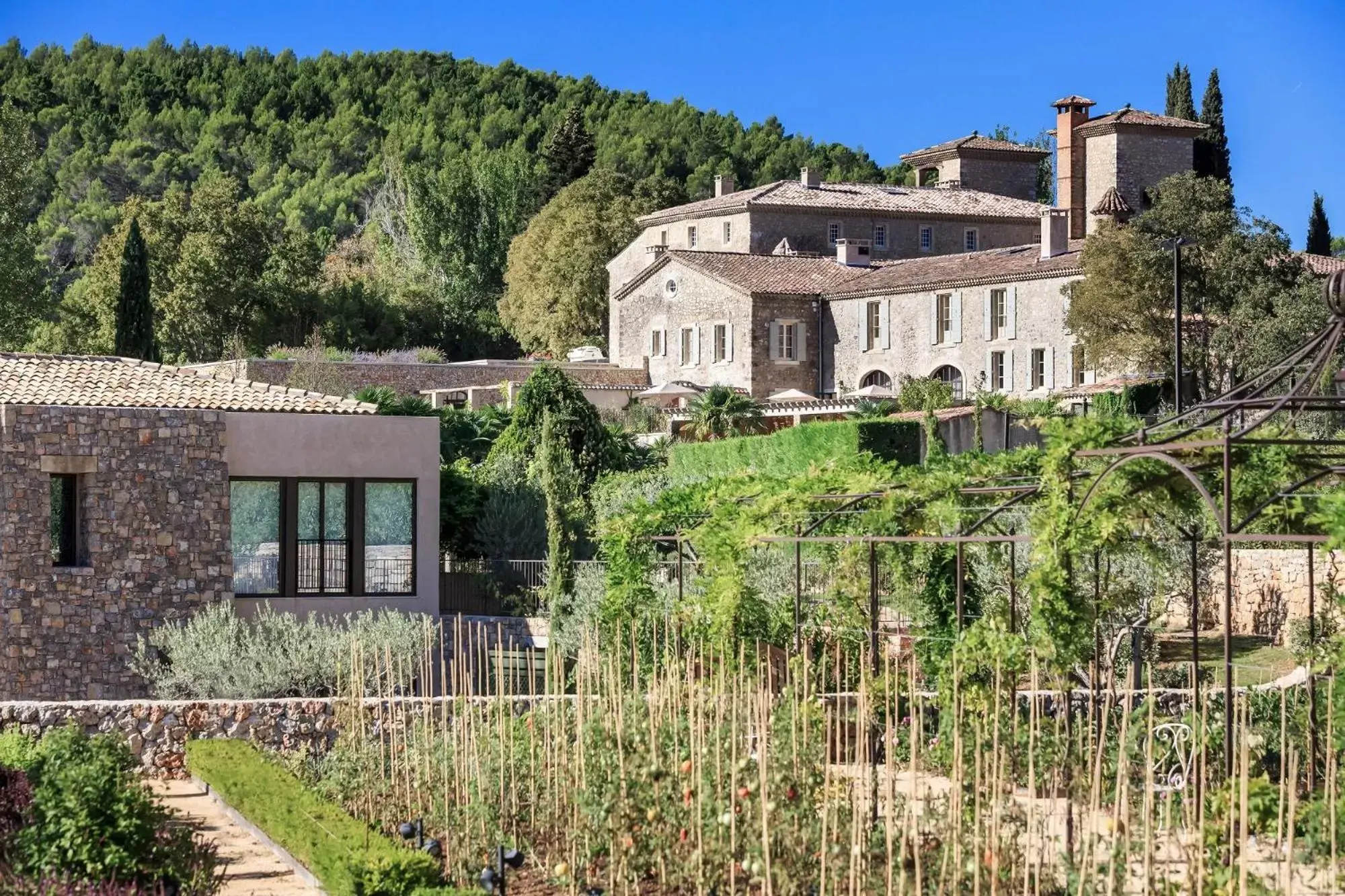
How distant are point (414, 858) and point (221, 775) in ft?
14.1

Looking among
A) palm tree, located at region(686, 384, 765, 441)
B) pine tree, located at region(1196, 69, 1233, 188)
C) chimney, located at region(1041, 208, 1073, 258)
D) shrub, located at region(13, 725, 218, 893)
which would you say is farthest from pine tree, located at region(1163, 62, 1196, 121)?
shrub, located at region(13, 725, 218, 893)

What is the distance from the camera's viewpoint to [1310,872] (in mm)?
9023

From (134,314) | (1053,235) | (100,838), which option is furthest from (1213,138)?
(100,838)

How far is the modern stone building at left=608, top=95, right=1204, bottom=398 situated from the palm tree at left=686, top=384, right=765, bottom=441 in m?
7.34

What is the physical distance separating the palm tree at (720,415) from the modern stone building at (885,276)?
7339mm

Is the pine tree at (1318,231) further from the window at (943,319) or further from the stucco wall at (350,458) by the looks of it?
the stucco wall at (350,458)

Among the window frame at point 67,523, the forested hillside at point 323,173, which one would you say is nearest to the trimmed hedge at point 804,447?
the window frame at point 67,523

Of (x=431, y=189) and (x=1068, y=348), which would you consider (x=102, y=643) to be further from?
(x=431, y=189)

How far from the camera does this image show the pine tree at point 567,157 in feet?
226

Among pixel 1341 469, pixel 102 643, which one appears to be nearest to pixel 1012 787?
pixel 1341 469

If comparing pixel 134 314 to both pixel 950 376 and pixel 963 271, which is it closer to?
pixel 950 376

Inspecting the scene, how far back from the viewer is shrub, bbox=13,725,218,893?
8.66 metres

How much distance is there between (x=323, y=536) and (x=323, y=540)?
40 millimetres

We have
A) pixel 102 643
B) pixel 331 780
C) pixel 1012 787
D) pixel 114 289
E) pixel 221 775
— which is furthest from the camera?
pixel 114 289
